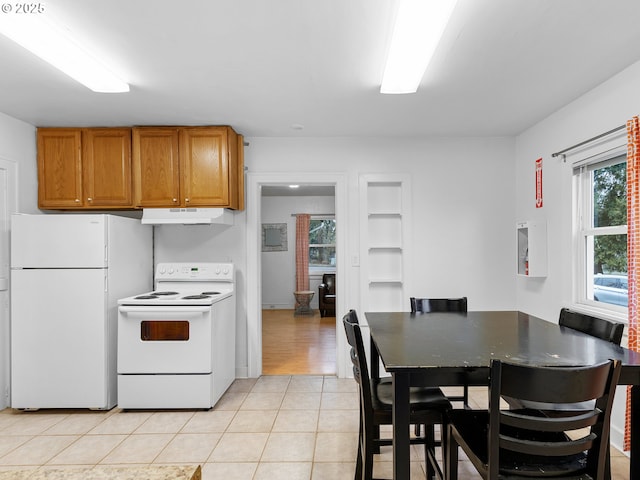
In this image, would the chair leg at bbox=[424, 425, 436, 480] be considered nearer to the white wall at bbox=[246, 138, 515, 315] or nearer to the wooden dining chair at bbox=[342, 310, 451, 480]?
the wooden dining chair at bbox=[342, 310, 451, 480]

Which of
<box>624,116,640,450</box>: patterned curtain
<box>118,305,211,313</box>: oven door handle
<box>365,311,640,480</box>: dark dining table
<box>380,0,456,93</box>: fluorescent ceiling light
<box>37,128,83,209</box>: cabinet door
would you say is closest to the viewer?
<box>365,311,640,480</box>: dark dining table

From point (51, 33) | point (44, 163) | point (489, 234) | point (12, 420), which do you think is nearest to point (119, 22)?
point (51, 33)

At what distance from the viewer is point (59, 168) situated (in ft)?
11.5

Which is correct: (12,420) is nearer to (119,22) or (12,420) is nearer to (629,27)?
(119,22)

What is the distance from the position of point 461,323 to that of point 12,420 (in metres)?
3.38

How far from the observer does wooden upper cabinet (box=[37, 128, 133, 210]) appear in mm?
3490

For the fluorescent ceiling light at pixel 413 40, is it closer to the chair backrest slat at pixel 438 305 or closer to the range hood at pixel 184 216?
the chair backrest slat at pixel 438 305

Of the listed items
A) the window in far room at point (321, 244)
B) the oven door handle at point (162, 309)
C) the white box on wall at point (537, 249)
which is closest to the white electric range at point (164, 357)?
the oven door handle at point (162, 309)

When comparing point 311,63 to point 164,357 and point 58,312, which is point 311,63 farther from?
point 58,312

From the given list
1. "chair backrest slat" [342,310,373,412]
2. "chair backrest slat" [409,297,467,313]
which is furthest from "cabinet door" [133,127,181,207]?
"chair backrest slat" [342,310,373,412]

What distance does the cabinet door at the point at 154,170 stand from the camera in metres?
3.48

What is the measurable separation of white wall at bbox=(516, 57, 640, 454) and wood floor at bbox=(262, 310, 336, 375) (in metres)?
2.15

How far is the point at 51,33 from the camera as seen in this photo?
1.93 meters

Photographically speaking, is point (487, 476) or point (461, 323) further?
point (461, 323)
